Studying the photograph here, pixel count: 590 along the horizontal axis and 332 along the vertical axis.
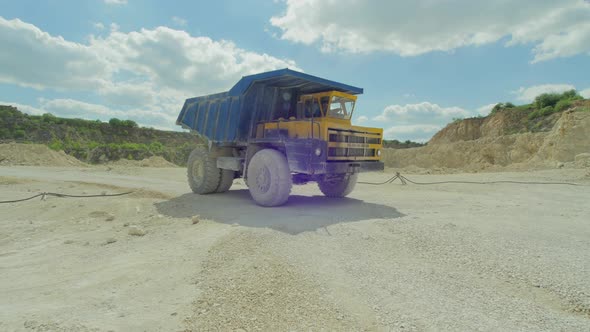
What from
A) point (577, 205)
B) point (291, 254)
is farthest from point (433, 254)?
point (577, 205)

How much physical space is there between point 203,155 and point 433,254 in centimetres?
731

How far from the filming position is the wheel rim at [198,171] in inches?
391

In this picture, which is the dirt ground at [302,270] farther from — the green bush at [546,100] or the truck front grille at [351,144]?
the green bush at [546,100]

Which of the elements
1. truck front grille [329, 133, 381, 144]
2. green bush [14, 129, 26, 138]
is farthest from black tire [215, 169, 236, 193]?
green bush [14, 129, 26, 138]

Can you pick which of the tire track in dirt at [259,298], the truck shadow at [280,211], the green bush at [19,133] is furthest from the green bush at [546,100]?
the green bush at [19,133]

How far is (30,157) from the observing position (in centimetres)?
2262

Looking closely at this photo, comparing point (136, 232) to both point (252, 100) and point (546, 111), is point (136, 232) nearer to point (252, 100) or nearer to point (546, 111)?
point (252, 100)

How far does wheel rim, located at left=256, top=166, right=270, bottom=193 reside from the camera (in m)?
7.75

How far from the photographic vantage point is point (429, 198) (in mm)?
9266

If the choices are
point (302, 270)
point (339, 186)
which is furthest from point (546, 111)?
point (302, 270)

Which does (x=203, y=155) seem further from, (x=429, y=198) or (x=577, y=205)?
(x=577, y=205)

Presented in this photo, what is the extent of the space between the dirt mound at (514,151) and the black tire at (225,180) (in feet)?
49.9

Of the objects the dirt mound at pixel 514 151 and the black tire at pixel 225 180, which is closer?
the black tire at pixel 225 180

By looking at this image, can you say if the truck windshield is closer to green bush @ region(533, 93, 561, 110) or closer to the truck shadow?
the truck shadow
